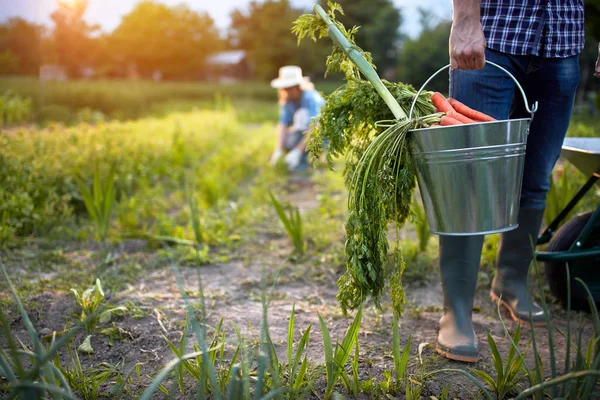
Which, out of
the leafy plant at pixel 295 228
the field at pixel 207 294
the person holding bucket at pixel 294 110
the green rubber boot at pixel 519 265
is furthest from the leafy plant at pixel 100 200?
the person holding bucket at pixel 294 110

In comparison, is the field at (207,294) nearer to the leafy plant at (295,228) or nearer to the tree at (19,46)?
the leafy plant at (295,228)

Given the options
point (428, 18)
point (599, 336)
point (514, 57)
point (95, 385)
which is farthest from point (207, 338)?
point (428, 18)

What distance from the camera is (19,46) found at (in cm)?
840

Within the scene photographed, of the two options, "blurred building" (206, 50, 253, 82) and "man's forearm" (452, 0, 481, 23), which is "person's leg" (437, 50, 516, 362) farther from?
"blurred building" (206, 50, 253, 82)

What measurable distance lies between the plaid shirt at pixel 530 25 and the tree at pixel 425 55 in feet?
25.5

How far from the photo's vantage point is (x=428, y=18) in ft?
32.7

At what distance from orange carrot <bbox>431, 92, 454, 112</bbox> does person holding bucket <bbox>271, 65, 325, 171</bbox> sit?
3.72m

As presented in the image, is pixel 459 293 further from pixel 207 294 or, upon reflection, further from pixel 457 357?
pixel 207 294

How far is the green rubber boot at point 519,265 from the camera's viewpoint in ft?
6.80

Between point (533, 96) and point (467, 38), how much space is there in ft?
1.58

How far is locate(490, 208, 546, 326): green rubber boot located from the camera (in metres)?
2.07

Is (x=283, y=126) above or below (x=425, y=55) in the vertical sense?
below

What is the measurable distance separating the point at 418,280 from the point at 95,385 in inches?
65.7

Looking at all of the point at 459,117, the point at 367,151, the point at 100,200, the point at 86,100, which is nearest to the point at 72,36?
the point at 86,100
